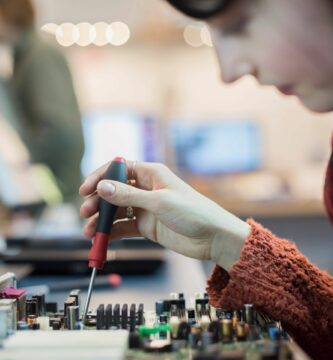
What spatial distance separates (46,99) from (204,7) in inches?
65.1

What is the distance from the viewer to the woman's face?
919 mm

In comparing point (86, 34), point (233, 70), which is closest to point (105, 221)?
point (233, 70)

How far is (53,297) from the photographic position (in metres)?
1.05

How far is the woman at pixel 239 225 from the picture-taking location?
0.72 m

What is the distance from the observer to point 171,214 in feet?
2.43

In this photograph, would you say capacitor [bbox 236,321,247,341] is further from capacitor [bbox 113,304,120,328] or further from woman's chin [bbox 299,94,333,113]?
woman's chin [bbox 299,94,333,113]

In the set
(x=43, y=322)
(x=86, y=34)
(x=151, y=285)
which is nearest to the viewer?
(x=43, y=322)

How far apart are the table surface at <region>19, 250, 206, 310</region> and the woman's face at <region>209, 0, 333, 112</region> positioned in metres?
0.34

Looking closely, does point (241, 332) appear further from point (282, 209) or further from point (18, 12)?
point (282, 209)

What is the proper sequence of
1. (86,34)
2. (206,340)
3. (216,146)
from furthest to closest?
(216,146)
(86,34)
(206,340)

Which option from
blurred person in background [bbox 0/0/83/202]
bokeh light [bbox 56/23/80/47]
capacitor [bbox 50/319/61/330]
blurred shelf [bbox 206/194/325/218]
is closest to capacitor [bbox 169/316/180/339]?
capacitor [bbox 50/319/61/330]

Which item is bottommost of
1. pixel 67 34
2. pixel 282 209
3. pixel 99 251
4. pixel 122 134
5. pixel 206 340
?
pixel 206 340

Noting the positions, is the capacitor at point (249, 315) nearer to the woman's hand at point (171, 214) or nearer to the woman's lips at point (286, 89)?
the woman's hand at point (171, 214)

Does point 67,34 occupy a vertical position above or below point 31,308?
above
